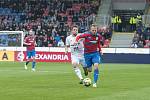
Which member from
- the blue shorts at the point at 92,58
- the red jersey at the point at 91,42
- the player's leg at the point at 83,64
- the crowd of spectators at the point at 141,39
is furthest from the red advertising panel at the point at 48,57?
the red jersey at the point at 91,42

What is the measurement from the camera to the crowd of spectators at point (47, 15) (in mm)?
55000

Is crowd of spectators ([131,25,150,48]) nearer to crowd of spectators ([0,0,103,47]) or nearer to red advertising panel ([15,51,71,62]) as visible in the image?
crowd of spectators ([0,0,103,47])

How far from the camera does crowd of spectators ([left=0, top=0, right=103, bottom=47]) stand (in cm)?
5500

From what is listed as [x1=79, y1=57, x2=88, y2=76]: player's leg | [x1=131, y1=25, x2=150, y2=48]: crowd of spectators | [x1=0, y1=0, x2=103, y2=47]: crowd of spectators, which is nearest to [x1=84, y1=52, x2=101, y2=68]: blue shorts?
[x1=79, y1=57, x2=88, y2=76]: player's leg

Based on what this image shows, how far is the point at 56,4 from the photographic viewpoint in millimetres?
60406

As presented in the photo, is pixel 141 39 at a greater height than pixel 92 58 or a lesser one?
lesser

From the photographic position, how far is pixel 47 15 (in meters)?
59.1

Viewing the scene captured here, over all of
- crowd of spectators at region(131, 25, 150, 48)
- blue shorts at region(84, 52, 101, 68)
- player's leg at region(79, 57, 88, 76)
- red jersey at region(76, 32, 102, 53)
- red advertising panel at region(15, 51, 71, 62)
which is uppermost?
red jersey at region(76, 32, 102, 53)

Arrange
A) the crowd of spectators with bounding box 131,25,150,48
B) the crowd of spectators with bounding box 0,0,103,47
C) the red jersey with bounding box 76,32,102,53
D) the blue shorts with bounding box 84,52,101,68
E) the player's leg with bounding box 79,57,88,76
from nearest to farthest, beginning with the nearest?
the blue shorts with bounding box 84,52,101,68
the red jersey with bounding box 76,32,102,53
the player's leg with bounding box 79,57,88,76
the crowd of spectators with bounding box 131,25,150,48
the crowd of spectators with bounding box 0,0,103,47

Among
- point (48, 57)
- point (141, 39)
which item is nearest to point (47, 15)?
point (48, 57)

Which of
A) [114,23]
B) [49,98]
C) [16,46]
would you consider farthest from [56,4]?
[49,98]

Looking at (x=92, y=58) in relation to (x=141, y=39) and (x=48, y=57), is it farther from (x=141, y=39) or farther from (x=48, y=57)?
(x=141, y=39)

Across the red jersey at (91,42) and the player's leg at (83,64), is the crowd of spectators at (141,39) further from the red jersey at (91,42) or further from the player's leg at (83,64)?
the red jersey at (91,42)

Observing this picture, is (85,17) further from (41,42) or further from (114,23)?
(41,42)
